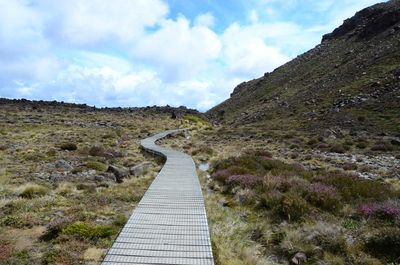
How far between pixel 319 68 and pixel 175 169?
80401 millimetres

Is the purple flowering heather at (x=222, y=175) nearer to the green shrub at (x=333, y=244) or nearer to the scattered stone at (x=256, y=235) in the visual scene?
the scattered stone at (x=256, y=235)

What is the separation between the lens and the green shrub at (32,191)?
14680 millimetres

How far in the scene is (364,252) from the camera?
10086mm

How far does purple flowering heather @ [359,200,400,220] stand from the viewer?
39.4ft

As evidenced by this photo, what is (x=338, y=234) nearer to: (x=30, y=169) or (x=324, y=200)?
(x=324, y=200)

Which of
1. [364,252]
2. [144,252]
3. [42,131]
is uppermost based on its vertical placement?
[42,131]

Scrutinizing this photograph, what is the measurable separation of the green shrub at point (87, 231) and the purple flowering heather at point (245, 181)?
25.8 ft

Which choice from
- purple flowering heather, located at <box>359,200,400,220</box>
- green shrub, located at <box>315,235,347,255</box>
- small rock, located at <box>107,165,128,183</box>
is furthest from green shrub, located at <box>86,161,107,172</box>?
green shrub, located at <box>315,235,347,255</box>

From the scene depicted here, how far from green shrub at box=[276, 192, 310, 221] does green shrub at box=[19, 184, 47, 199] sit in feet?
30.0

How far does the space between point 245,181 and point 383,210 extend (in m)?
6.65

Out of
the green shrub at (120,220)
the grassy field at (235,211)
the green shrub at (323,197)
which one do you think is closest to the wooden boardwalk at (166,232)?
the green shrub at (120,220)

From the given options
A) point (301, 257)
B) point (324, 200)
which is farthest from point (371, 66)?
point (301, 257)

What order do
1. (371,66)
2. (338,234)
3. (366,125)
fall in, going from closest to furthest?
(338,234)
(366,125)
(371,66)

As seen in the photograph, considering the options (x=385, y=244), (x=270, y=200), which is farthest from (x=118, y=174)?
(x=385, y=244)
